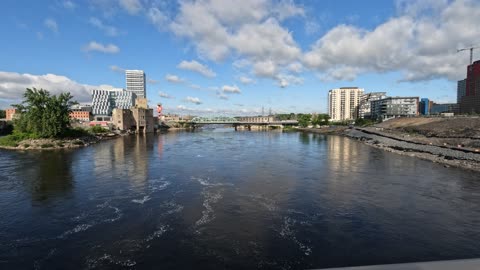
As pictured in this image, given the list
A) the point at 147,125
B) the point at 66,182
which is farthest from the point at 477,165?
the point at 147,125

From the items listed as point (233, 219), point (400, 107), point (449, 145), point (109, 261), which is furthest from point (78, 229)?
point (400, 107)

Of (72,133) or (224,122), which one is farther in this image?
(224,122)

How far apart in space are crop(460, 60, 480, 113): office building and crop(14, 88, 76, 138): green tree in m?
183

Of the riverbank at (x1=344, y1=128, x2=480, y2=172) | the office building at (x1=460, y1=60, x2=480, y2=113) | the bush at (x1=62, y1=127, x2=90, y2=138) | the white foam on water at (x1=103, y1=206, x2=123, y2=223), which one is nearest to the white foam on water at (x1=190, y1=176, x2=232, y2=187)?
the white foam on water at (x1=103, y1=206, x2=123, y2=223)

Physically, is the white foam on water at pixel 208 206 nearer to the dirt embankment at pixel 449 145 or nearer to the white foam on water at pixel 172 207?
the white foam on water at pixel 172 207

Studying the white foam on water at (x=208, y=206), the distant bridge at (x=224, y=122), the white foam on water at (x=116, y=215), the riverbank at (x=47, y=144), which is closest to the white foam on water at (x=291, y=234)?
the white foam on water at (x=208, y=206)

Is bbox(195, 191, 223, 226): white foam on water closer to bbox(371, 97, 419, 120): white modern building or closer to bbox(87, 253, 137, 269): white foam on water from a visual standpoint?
bbox(87, 253, 137, 269): white foam on water

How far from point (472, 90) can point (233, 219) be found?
189 meters

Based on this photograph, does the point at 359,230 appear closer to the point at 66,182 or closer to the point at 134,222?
the point at 134,222

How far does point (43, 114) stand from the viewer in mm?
56500

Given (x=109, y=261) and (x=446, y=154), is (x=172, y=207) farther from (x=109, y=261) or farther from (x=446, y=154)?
(x=446, y=154)

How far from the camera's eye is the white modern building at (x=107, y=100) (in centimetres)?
18588

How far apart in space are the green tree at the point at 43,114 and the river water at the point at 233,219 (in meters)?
Answer: 31.0

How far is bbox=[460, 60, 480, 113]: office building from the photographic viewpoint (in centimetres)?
14450
